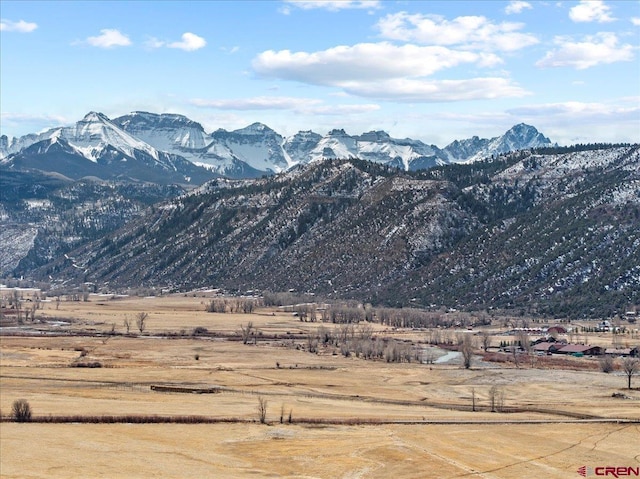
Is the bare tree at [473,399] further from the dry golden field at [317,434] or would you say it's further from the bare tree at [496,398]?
the bare tree at [496,398]

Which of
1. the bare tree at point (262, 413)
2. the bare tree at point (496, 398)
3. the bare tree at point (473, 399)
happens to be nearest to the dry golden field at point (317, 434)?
the bare tree at point (473, 399)

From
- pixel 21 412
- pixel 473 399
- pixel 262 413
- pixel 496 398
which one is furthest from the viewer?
pixel 496 398

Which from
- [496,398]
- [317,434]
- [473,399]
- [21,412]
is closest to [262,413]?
[317,434]

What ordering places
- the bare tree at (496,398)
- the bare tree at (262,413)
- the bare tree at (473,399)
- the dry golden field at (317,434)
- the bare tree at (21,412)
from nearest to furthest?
the dry golden field at (317,434)
the bare tree at (21,412)
the bare tree at (262,413)
the bare tree at (473,399)
the bare tree at (496,398)

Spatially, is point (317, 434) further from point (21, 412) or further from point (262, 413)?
point (21, 412)

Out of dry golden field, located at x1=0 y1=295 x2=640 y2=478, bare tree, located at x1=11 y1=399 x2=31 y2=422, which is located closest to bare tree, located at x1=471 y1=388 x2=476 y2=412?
dry golden field, located at x1=0 y1=295 x2=640 y2=478

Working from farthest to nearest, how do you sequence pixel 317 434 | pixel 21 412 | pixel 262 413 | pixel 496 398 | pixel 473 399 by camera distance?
pixel 496 398, pixel 473 399, pixel 262 413, pixel 21 412, pixel 317 434

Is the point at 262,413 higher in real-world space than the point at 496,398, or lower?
higher

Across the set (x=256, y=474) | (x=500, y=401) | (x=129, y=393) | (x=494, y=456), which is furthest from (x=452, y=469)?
(x=129, y=393)

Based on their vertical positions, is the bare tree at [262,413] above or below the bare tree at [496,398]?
above

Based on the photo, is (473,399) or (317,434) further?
(473,399)

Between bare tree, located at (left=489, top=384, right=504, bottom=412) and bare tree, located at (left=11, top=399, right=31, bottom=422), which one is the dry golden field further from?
bare tree, located at (left=11, top=399, right=31, bottom=422)

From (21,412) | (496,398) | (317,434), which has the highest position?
(21,412)

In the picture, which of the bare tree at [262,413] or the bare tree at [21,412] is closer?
the bare tree at [21,412]
